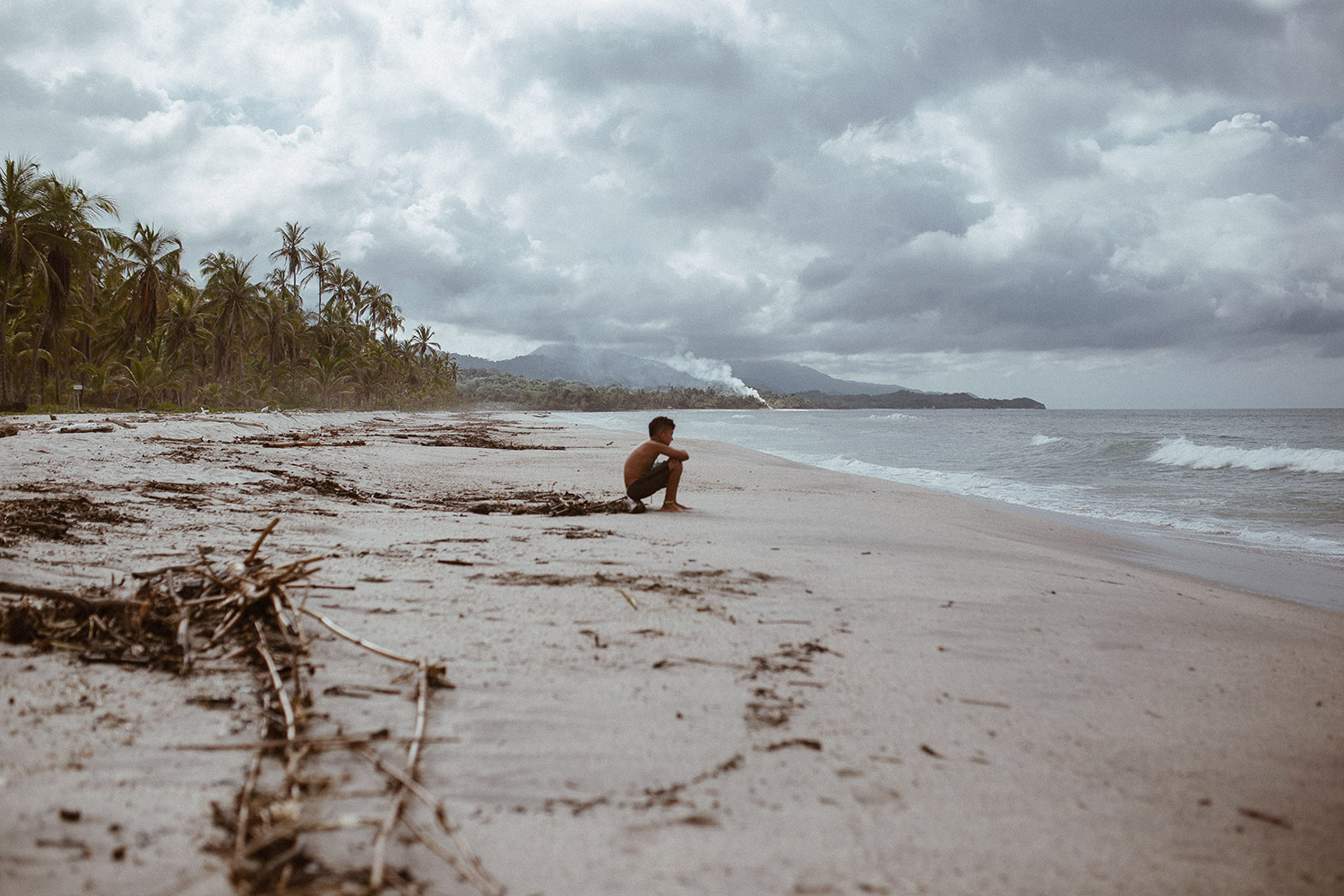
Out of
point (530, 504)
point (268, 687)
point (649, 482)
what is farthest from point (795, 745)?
point (530, 504)

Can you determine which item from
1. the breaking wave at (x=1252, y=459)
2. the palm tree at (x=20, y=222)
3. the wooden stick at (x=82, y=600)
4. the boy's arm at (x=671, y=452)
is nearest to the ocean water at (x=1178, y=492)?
the breaking wave at (x=1252, y=459)

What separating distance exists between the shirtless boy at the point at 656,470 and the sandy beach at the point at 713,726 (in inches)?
86.6

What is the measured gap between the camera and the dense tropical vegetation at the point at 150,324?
80.7 ft

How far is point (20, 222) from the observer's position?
2353 cm

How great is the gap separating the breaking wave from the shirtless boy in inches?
723

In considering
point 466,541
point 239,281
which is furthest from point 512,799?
point 239,281

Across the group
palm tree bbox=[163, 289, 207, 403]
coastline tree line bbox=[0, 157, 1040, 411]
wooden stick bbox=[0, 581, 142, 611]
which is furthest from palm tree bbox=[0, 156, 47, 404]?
wooden stick bbox=[0, 581, 142, 611]

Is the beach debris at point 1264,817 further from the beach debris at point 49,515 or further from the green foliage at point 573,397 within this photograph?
the green foliage at point 573,397

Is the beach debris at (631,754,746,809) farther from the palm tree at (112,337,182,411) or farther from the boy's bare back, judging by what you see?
the palm tree at (112,337,182,411)

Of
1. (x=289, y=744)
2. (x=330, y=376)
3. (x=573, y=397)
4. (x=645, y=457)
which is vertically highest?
(x=573, y=397)

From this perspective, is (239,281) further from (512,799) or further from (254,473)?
(512,799)

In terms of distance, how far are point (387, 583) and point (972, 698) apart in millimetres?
2605

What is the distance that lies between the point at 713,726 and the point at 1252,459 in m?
23.1

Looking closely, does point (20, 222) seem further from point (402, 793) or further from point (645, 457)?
point (402, 793)
